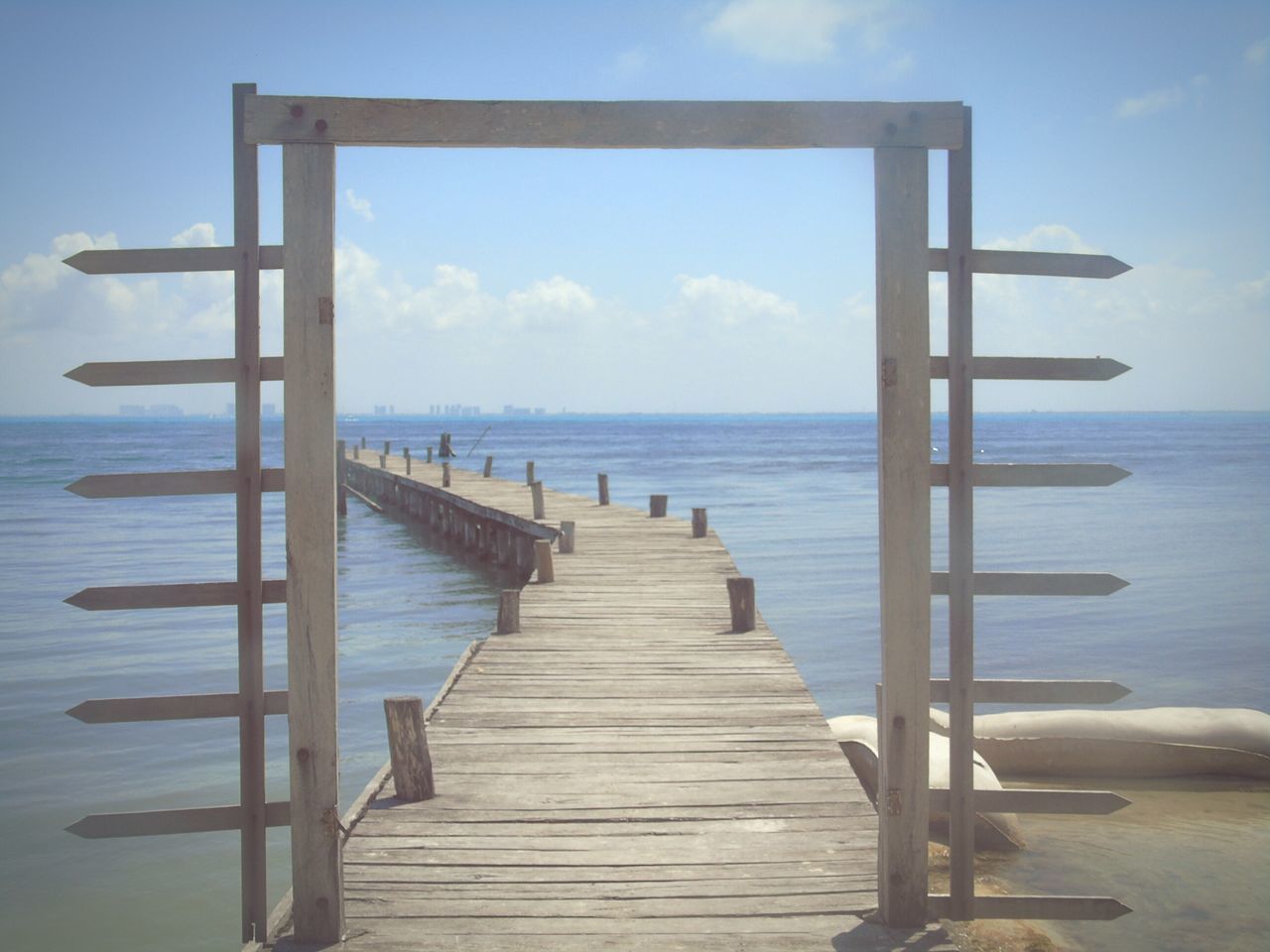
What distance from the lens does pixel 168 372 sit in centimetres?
350

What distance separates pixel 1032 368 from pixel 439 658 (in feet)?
34.5

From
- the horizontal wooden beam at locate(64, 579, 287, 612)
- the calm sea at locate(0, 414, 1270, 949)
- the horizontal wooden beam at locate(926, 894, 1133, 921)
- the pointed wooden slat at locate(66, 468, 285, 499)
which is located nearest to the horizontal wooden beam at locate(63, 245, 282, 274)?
the pointed wooden slat at locate(66, 468, 285, 499)

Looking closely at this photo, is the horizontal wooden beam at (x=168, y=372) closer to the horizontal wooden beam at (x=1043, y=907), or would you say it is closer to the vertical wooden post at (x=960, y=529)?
the vertical wooden post at (x=960, y=529)

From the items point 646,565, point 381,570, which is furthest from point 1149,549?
point 381,570

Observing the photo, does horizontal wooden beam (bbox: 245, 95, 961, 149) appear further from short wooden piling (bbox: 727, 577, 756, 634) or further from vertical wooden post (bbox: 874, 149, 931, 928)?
short wooden piling (bbox: 727, 577, 756, 634)

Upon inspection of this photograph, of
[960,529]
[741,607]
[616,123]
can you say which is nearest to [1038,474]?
[960,529]

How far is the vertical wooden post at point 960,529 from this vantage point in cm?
354

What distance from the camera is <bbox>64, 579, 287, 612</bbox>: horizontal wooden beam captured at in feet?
11.2

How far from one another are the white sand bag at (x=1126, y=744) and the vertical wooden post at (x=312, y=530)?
20.7 ft

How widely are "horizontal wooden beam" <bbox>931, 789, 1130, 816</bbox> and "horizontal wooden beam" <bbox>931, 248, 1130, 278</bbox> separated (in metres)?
1.81

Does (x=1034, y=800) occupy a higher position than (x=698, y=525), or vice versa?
(x=698, y=525)

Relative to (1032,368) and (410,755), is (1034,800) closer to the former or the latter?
(1032,368)

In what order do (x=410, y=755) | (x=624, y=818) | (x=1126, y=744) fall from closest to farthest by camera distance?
(x=624, y=818) → (x=410, y=755) → (x=1126, y=744)

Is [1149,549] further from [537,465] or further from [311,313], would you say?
[537,465]
